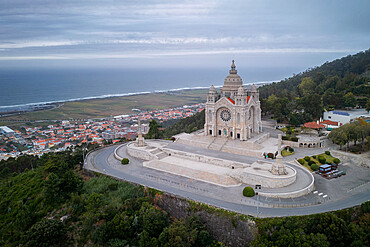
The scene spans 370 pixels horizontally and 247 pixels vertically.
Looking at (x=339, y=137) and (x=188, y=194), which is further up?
(x=339, y=137)

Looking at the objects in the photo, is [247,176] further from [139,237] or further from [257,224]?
[139,237]

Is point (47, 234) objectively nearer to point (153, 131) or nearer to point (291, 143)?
point (153, 131)

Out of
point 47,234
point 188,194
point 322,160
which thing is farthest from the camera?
point 322,160

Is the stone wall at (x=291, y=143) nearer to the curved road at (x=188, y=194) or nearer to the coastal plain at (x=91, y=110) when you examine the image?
the curved road at (x=188, y=194)

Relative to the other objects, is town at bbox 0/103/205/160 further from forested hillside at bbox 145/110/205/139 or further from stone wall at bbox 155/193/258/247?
stone wall at bbox 155/193/258/247

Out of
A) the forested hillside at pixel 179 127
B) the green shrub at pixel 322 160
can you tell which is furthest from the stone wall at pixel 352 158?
the forested hillside at pixel 179 127

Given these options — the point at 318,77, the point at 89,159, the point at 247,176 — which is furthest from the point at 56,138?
the point at 318,77

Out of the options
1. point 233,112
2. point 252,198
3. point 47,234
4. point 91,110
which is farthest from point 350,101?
point 91,110
